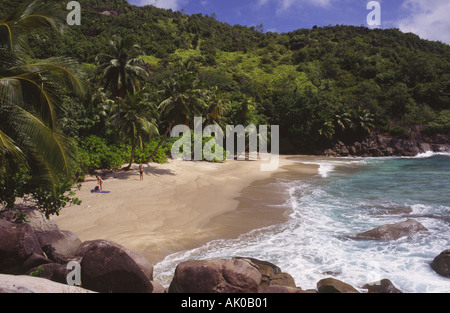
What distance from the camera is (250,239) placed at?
10961 millimetres

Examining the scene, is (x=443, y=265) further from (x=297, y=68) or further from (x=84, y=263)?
(x=297, y=68)

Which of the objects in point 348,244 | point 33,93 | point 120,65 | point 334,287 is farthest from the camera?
point 120,65

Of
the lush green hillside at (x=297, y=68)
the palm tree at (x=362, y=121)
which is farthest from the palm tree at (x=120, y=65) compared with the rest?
the palm tree at (x=362, y=121)

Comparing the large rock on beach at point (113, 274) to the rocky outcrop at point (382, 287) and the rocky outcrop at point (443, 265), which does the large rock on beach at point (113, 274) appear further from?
the rocky outcrop at point (443, 265)

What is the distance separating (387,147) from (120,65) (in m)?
46.9

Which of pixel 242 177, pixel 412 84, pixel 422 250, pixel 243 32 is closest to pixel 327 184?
pixel 242 177

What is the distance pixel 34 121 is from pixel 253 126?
37.2 metres

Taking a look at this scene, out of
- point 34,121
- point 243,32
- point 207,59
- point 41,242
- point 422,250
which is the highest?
point 243,32

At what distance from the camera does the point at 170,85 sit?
26.6 meters

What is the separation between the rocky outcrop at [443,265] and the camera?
822 cm

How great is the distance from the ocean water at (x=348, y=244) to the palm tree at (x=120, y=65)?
61.5 ft

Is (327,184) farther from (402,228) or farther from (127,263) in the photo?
(127,263)

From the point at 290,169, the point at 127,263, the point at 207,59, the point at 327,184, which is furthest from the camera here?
the point at 207,59

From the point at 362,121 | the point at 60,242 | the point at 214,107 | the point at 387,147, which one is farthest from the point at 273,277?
the point at 387,147
